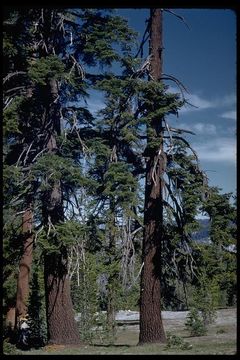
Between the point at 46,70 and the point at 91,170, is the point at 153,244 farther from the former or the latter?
the point at 46,70

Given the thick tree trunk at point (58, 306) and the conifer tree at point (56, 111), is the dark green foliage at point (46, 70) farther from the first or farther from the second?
the thick tree trunk at point (58, 306)

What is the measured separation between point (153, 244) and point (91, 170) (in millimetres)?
3056

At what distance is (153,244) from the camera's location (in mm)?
12617

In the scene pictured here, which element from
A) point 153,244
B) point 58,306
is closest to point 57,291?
point 58,306

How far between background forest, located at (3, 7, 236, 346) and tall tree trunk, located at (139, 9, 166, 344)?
0.13m

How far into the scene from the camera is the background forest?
39.1 feet

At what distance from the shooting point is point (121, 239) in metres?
13.2

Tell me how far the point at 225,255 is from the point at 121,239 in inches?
127

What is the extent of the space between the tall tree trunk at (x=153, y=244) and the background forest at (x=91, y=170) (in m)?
0.13

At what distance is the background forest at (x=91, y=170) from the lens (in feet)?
39.1

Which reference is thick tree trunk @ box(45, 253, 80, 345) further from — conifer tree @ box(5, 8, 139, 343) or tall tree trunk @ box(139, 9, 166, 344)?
tall tree trunk @ box(139, 9, 166, 344)

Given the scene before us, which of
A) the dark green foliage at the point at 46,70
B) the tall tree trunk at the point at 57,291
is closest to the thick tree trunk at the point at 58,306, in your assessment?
the tall tree trunk at the point at 57,291
